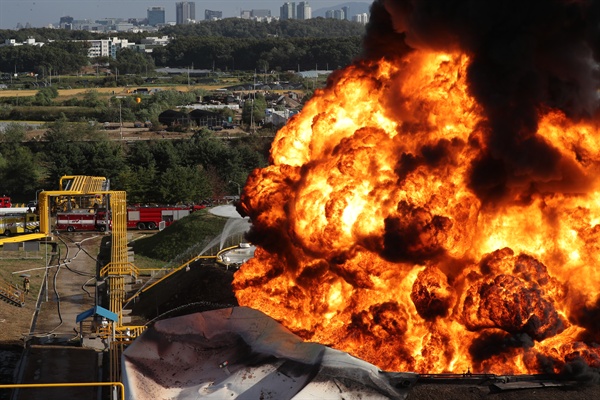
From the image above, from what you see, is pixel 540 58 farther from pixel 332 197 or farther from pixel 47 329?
pixel 47 329

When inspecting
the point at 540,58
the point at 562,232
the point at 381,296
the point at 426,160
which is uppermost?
the point at 540,58

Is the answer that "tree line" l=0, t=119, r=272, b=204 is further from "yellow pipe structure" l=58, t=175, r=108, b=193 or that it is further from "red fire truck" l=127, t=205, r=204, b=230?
"yellow pipe structure" l=58, t=175, r=108, b=193

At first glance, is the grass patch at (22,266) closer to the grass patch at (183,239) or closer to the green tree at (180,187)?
the grass patch at (183,239)

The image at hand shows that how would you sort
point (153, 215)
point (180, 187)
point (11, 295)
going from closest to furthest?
point (11, 295)
point (153, 215)
point (180, 187)

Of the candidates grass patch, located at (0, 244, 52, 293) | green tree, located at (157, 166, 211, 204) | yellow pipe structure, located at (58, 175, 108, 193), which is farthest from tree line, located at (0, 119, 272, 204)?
grass patch, located at (0, 244, 52, 293)

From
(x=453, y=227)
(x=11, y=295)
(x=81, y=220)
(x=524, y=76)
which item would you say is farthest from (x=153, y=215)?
(x=524, y=76)

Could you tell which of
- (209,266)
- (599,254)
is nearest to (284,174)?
(599,254)

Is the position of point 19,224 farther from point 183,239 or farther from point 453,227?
point 453,227

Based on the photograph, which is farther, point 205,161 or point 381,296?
point 205,161
